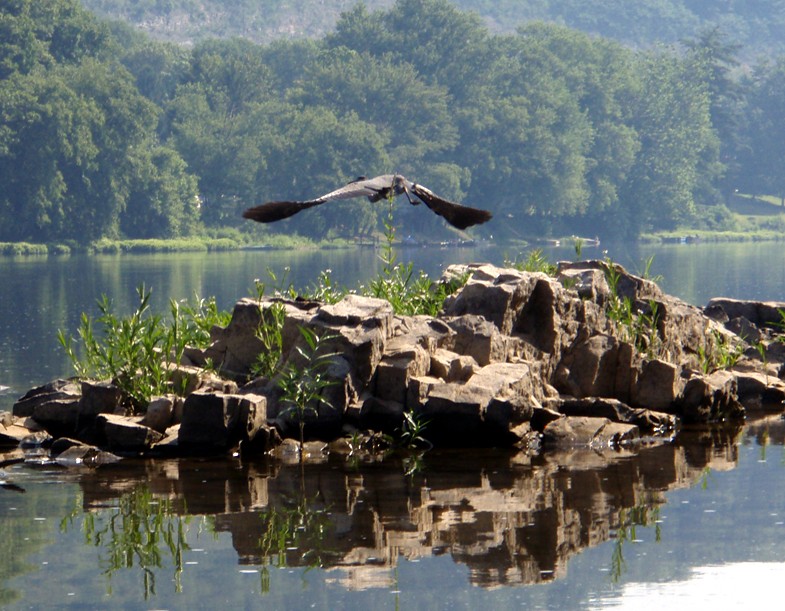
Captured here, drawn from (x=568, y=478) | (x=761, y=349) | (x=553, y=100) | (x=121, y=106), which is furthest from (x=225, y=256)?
(x=568, y=478)

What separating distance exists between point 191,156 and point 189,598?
3777 inches

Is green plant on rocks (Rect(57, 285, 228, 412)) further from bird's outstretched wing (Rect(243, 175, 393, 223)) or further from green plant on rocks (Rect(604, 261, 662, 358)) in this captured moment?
green plant on rocks (Rect(604, 261, 662, 358))

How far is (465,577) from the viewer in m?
9.71

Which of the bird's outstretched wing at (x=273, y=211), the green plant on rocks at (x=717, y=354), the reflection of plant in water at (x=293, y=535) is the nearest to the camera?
the reflection of plant in water at (x=293, y=535)

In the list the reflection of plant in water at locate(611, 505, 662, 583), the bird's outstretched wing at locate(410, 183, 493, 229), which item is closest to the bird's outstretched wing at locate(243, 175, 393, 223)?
the bird's outstretched wing at locate(410, 183, 493, 229)

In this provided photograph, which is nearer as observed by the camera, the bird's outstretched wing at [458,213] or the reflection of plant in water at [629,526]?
the reflection of plant in water at [629,526]

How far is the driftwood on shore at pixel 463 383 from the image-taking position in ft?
46.6

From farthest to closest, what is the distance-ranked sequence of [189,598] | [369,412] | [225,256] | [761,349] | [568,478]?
[225,256] < [761,349] < [369,412] < [568,478] < [189,598]

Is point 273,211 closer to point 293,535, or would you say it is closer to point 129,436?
point 129,436

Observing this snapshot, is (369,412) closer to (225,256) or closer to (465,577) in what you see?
(465,577)

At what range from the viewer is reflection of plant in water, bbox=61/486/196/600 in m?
10.2

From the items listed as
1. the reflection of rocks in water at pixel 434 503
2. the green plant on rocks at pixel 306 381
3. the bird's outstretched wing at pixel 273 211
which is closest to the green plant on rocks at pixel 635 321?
the reflection of rocks in water at pixel 434 503

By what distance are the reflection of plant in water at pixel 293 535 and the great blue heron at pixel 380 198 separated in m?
3.67

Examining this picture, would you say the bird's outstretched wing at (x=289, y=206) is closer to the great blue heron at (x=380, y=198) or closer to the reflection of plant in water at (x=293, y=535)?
the great blue heron at (x=380, y=198)
